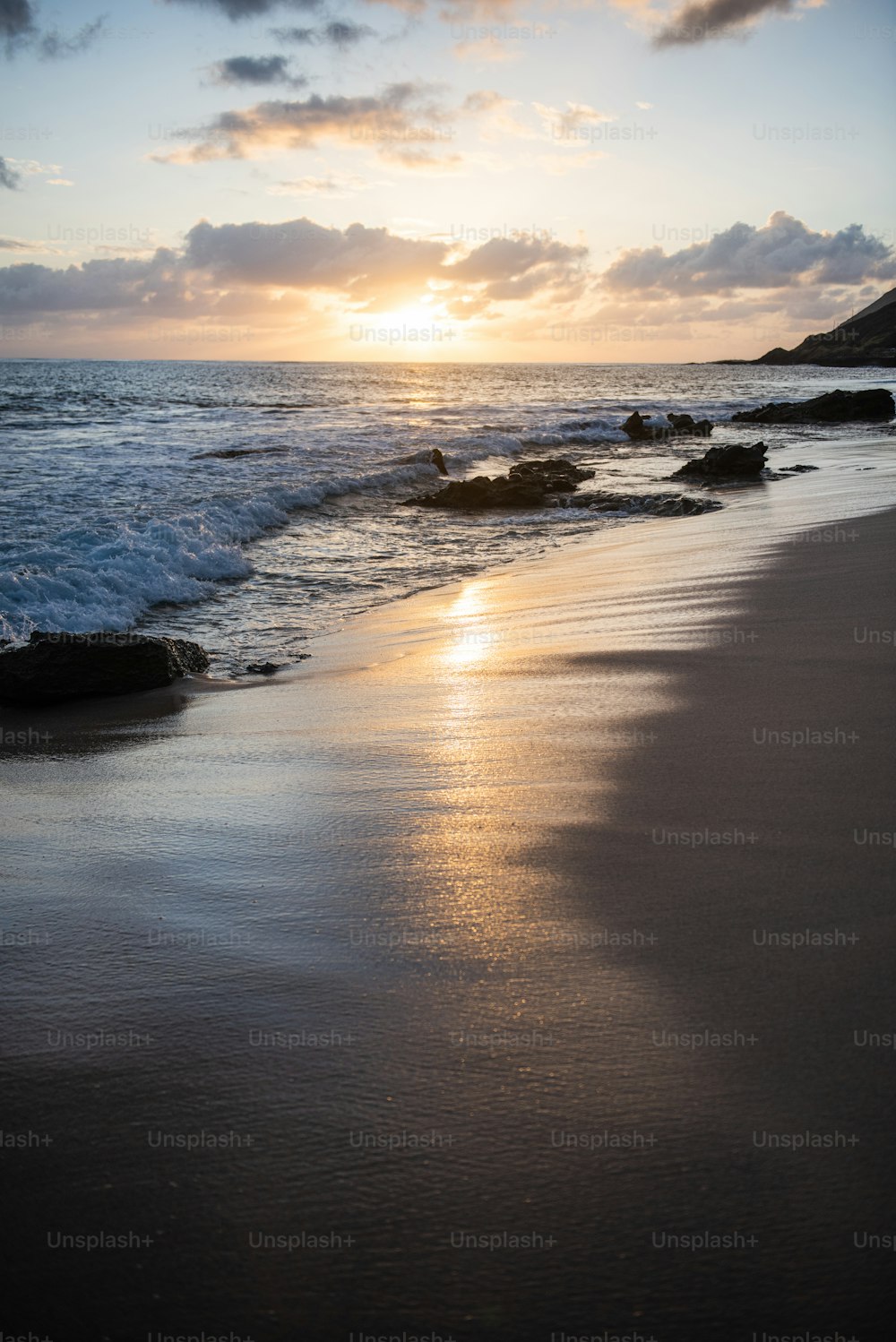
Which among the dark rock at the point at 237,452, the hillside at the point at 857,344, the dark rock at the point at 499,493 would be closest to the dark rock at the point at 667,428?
the dark rock at the point at 237,452

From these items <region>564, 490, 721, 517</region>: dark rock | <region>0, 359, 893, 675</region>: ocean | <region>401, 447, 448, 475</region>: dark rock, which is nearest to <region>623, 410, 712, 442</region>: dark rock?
<region>0, 359, 893, 675</region>: ocean

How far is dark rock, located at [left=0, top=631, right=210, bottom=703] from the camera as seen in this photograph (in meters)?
6.14

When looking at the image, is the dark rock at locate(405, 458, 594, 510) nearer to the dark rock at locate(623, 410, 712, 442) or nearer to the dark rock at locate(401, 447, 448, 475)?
the dark rock at locate(401, 447, 448, 475)

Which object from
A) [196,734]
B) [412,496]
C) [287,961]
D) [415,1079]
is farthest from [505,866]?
[412,496]

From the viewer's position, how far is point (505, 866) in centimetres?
300

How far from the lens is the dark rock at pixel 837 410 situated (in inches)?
1321

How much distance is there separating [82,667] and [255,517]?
9670 millimetres

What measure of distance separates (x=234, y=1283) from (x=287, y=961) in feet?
3.14

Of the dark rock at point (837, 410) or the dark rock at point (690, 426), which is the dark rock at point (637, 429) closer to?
the dark rock at point (690, 426)

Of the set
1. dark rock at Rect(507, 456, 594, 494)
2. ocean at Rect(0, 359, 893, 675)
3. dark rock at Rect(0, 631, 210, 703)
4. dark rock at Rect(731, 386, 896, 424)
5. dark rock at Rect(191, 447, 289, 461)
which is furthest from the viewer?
dark rock at Rect(731, 386, 896, 424)

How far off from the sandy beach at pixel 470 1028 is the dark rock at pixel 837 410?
3341 centimetres

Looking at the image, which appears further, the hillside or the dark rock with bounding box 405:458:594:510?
the hillside

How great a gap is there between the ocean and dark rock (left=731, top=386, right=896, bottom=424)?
7.13 feet

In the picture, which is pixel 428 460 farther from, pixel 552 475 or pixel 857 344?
pixel 857 344
